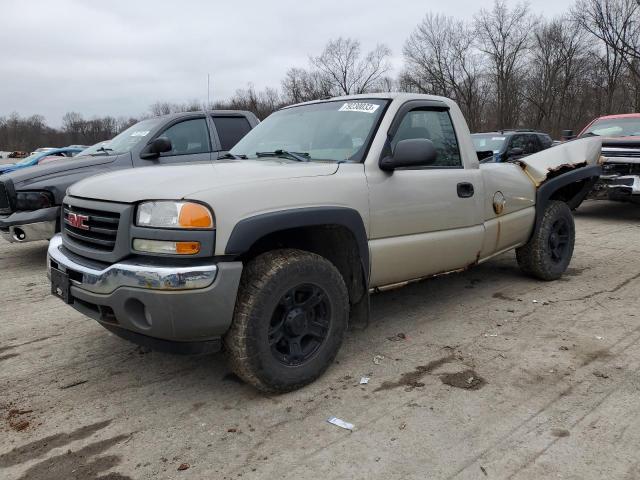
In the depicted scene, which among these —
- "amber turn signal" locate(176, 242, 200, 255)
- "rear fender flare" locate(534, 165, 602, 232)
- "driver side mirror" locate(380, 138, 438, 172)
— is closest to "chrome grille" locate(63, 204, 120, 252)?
"amber turn signal" locate(176, 242, 200, 255)

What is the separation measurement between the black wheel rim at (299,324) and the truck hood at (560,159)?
306cm

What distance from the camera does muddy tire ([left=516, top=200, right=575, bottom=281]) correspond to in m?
5.20

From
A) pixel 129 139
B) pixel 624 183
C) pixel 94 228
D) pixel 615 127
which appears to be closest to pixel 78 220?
pixel 94 228

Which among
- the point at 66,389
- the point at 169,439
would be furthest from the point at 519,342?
the point at 66,389

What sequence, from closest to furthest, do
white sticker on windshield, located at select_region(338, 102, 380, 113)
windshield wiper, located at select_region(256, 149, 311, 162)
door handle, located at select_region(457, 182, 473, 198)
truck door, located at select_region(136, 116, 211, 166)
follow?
windshield wiper, located at select_region(256, 149, 311, 162) < white sticker on windshield, located at select_region(338, 102, 380, 113) < door handle, located at select_region(457, 182, 473, 198) < truck door, located at select_region(136, 116, 211, 166)

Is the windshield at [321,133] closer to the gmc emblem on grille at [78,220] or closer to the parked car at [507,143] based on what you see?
the gmc emblem on grille at [78,220]

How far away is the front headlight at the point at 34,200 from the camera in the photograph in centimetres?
615

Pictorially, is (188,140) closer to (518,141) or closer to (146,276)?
(146,276)

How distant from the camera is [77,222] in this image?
304cm

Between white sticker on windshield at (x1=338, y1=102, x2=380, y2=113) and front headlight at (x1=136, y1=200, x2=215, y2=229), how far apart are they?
1660 mm

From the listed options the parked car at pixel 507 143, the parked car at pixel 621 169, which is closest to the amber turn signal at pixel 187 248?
the parked car at pixel 507 143

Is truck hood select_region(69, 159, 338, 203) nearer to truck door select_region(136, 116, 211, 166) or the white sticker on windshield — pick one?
the white sticker on windshield

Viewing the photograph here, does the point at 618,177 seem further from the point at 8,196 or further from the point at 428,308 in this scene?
the point at 8,196

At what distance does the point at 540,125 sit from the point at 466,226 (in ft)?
169
